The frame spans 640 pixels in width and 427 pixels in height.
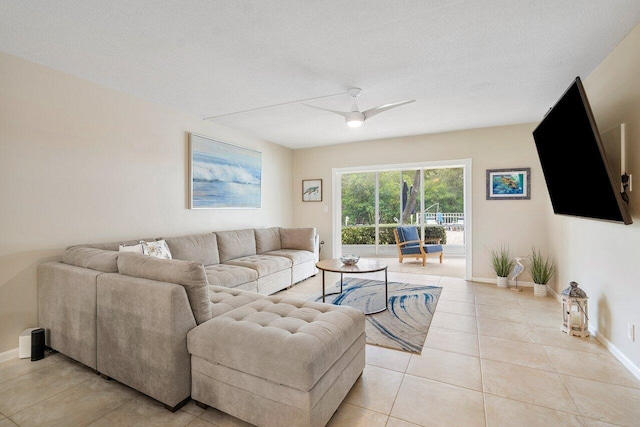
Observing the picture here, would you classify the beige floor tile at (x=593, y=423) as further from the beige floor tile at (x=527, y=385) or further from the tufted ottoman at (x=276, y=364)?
the tufted ottoman at (x=276, y=364)

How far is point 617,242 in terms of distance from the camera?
2.40 m

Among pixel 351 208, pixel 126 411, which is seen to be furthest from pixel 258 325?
pixel 351 208

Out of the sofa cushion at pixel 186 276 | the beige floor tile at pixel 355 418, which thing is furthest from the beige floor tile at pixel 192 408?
the beige floor tile at pixel 355 418

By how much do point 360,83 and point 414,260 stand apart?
4.92m

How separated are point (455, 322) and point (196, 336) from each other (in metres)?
2.61

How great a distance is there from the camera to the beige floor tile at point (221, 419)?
5.50ft

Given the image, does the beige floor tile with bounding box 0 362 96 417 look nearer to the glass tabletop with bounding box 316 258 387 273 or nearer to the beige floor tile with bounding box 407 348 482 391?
the glass tabletop with bounding box 316 258 387 273

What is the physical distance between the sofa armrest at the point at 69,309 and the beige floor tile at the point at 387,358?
2.09 meters

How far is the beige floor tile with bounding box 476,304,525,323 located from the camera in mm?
3231

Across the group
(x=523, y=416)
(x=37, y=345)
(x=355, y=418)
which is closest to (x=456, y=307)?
(x=523, y=416)

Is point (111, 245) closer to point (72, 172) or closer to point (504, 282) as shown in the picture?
point (72, 172)

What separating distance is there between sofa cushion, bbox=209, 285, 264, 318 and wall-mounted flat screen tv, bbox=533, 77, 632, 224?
2.66 metres

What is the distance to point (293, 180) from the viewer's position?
639 centimetres

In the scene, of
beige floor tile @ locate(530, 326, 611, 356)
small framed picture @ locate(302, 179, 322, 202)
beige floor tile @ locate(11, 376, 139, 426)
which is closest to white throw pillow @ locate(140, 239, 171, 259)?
beige floor tile @ locate(11, 376, 139, 426)
